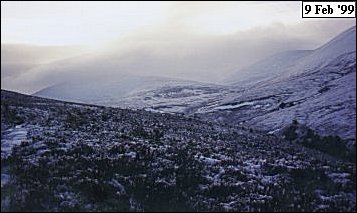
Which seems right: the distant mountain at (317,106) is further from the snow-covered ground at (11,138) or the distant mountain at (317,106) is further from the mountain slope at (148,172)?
the snow-covered ground at (11,138)

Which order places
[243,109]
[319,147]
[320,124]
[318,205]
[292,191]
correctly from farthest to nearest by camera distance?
[243,109] → [320,124] → [319,147] → [292,191] → [318,205]

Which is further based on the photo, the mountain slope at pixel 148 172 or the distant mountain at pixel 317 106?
the distant mountain at pixel 317 106

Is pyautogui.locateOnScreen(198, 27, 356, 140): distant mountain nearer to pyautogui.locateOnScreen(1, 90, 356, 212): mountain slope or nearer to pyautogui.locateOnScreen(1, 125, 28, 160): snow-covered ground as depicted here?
Answer: pyautogui.locateOnScreen(1, 90, 356, 212): mountain slope

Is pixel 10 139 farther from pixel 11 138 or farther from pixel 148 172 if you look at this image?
pixel 148 172

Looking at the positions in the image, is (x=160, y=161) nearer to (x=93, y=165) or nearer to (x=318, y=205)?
(x=93, y=165)

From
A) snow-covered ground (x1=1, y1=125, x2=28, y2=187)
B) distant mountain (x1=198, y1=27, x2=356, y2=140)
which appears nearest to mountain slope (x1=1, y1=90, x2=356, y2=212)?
snow-covered ground (x1=1, y1=125, x2=28, y2=187)

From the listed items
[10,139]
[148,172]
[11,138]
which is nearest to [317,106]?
[148,172]

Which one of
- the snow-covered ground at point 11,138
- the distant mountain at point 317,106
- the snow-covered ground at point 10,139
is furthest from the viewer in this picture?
the distant mountain at point 317,106

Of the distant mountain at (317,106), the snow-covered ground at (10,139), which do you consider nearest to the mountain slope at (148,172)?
the snow-covered ground at (10,139)

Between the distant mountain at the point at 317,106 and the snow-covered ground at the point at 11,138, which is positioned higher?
the snow-covered ground at the point at 11,138

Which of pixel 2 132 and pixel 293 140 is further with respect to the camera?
pixel 293 140

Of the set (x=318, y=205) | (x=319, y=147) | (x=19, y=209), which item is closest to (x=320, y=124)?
(x=319, y=147)
